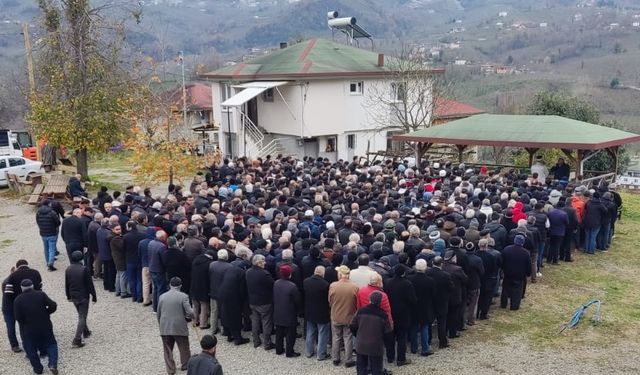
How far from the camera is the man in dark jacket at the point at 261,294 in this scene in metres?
9.66

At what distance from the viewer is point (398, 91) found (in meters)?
31.9

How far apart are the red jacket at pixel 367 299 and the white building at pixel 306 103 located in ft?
68.2

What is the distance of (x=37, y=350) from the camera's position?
962 centimetres

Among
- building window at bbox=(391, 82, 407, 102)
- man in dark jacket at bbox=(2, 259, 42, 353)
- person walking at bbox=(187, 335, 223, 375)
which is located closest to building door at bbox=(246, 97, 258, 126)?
building window at bbox=(391, 82, 407, 102)

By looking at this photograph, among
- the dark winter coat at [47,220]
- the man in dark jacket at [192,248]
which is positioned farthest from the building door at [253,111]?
the man in dark jacket at [192,248]

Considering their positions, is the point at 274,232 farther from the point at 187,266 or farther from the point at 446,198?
the point at 446,198

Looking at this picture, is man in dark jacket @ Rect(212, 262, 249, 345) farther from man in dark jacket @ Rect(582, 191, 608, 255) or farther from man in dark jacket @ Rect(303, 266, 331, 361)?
man in dark jacket @ Rect(582, 191, 608, 255)

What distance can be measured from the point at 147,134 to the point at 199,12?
622ft

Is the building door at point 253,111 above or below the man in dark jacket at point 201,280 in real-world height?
above

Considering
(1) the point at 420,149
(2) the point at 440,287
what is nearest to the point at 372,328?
(2) the point at 440,287

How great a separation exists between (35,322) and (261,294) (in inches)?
134

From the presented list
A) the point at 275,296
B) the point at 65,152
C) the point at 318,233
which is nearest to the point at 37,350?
the point at 275,296

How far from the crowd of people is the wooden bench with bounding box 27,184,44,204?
6.03 meters

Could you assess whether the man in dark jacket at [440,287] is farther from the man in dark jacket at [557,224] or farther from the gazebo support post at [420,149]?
the gazebo support post at [420,149]
